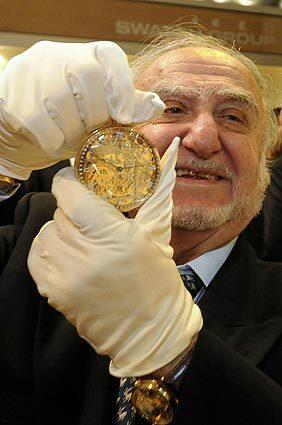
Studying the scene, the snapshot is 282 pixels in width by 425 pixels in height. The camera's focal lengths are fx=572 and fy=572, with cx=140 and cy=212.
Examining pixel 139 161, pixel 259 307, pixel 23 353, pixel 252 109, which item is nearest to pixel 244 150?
pixel 252 109

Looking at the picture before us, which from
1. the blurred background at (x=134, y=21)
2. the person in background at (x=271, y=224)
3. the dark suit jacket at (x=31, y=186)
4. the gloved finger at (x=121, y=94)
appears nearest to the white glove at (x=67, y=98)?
the gloved finger at (x=121, y=94)

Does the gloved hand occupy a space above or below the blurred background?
above

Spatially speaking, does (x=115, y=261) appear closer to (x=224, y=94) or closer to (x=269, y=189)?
(x=224, y=94)

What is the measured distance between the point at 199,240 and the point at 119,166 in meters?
0.45

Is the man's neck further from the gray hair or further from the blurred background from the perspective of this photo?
the blurred background

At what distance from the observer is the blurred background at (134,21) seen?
2.46m

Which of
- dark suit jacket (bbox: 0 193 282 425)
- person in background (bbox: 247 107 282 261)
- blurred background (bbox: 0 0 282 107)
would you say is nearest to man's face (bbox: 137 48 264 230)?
dark suit jacket (bbox: 0 193 282 425)

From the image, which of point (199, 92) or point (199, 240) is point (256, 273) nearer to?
point (199, 240)

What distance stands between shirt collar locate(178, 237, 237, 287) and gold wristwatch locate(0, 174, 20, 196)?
0.39 metres

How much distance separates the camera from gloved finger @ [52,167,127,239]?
788 mm

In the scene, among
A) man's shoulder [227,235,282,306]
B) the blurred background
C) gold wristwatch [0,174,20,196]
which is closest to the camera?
gold wristwatch [0,174,20,196]

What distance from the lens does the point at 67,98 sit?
0.78m

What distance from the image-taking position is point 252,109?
1.25 m

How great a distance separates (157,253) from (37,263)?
18 cm
